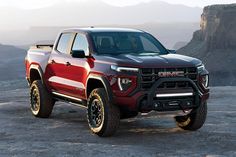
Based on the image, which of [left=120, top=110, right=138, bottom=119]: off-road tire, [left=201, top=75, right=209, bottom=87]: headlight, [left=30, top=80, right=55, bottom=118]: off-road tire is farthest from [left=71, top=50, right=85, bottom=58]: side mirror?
[left=30, top=80, right=55, bottom=118]: off-road tire

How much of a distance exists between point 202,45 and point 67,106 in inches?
4587

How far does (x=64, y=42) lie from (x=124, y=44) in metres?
1.45

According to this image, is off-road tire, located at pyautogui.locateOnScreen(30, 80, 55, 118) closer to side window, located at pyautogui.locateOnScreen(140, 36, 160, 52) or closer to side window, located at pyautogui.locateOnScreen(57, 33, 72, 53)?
side window, located at pyautogui.locateOnScreen(57, 33, 72, 53)

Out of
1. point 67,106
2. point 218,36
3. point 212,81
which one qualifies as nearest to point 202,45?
point 218,36

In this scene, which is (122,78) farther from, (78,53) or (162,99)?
(78,53)

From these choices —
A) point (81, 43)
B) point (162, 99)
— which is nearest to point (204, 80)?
point (162, 99)

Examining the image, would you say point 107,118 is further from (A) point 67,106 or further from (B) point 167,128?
(A) point 67,106

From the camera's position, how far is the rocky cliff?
107m

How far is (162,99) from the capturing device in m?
6.99

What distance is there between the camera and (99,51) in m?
7.84

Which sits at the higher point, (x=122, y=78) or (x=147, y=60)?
(x=147, y=60)

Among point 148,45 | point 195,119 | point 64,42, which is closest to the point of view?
point 195,119

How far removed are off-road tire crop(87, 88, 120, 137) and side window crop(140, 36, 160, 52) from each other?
1459mm

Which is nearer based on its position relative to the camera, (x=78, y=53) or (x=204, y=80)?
(x=204, y=80)
